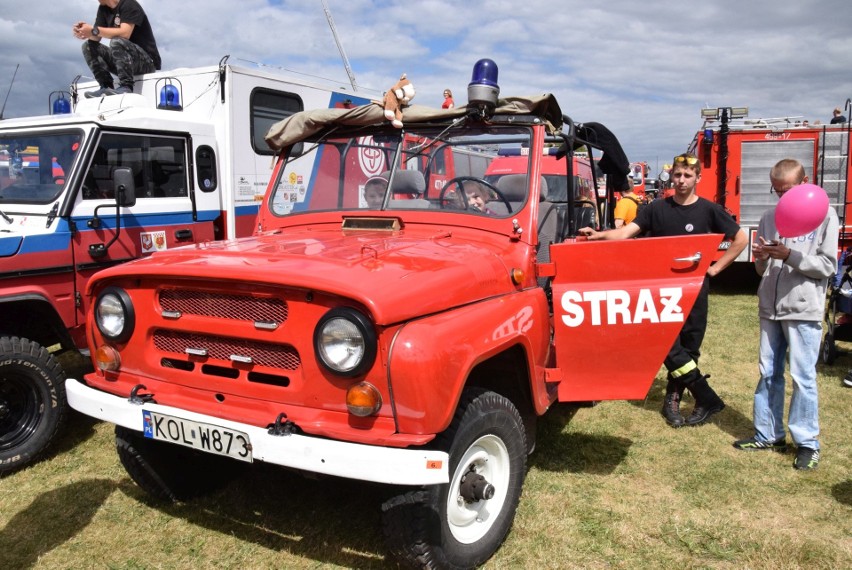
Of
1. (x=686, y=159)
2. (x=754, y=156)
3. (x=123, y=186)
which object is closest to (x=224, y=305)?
(x=123, y=186)

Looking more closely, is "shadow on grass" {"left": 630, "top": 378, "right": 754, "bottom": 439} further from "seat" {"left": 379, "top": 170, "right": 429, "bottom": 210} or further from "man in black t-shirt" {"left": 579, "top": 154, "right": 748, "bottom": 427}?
"seat" {"left": 379, "top": 170, "right": 429, "bottom": 210}

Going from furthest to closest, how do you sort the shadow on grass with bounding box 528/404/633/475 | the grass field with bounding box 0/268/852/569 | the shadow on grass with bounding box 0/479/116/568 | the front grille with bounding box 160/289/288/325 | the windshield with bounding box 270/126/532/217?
1. the shadow on grass with bounding box 528/404/633/475
2. the windshield with bounding box 270/126/532/217
3. the shadow on grass with bounding box 0/479/116/568
4. the grass field with bounding box 0/268/852/569
5. the front grille with bounding box 160/289/288/325

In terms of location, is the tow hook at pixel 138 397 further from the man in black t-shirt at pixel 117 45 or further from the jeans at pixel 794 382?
the man in black t-shirt at pixel 117 45

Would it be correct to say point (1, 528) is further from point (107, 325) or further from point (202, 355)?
point (202, 355)

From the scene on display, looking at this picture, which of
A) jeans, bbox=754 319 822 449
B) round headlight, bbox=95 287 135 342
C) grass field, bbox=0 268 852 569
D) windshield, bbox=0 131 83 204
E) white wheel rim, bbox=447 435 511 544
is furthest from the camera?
windshield, bbox=0 131 83 204

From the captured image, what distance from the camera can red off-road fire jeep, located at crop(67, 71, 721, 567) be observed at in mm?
2506

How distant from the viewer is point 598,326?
137 inches

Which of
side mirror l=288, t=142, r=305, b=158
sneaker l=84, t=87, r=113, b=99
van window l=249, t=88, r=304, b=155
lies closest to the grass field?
side mirror l=288, t=142, r=305, b=158

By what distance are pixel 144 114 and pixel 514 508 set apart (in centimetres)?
448

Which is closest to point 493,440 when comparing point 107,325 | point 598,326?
point 598,326

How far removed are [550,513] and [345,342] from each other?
1753 millimetres

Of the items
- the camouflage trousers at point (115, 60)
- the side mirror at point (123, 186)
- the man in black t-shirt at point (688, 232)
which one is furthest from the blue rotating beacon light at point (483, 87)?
the camouflage trousers at point (115, 60)

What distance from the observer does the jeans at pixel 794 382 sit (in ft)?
13.3

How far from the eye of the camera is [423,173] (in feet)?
12.6
